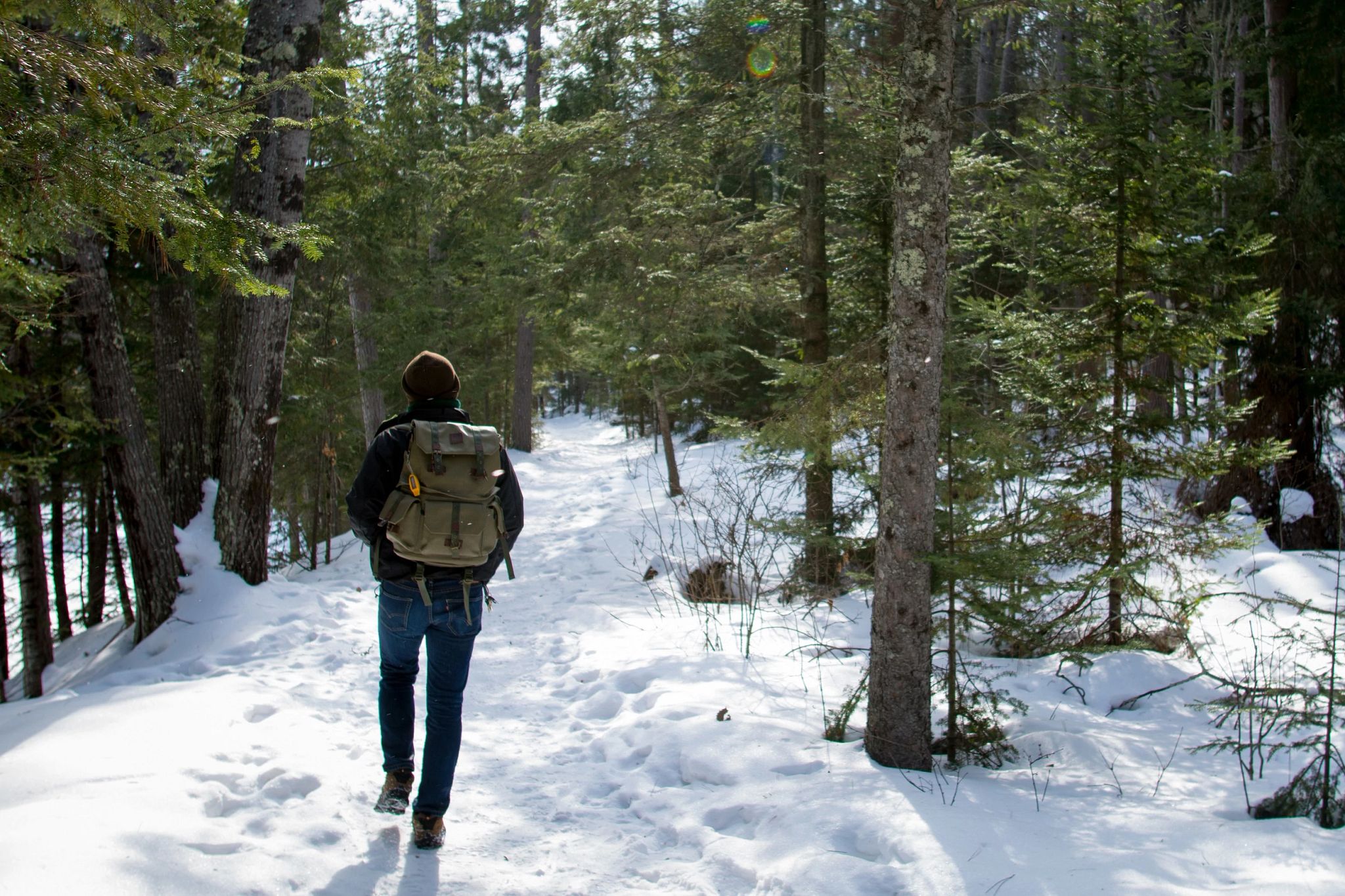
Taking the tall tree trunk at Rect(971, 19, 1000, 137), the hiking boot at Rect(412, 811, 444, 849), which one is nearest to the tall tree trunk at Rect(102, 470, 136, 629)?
the hiking boot at Rect(412, 811, 444, 849)

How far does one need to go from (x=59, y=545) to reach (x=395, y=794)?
783 cm

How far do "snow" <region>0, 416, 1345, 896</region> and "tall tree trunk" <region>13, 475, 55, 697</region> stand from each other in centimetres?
82

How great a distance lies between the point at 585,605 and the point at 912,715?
Result: 4462 millimetres

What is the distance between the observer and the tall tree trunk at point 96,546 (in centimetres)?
909

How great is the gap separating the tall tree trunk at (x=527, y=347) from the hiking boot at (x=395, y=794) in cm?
1579

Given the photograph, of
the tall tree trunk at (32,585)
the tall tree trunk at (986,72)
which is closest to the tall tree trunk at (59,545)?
the tall tree trunk at (32,585)

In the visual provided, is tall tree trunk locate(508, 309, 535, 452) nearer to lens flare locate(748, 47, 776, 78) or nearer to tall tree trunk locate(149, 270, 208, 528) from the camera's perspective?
lens flare locate(748, 47, 776, 78)

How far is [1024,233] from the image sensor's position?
668 cm

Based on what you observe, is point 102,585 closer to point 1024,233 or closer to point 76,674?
point 76,674

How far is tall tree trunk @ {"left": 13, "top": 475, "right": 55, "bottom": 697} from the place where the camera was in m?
7.62

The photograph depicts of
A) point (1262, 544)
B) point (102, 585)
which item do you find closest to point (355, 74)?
point (102, 585)

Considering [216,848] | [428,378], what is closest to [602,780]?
[216,848]

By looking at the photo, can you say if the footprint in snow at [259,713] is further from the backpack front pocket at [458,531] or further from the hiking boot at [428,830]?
the backpack front pocket at [458,531]

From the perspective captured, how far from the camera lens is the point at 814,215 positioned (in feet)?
29.7
